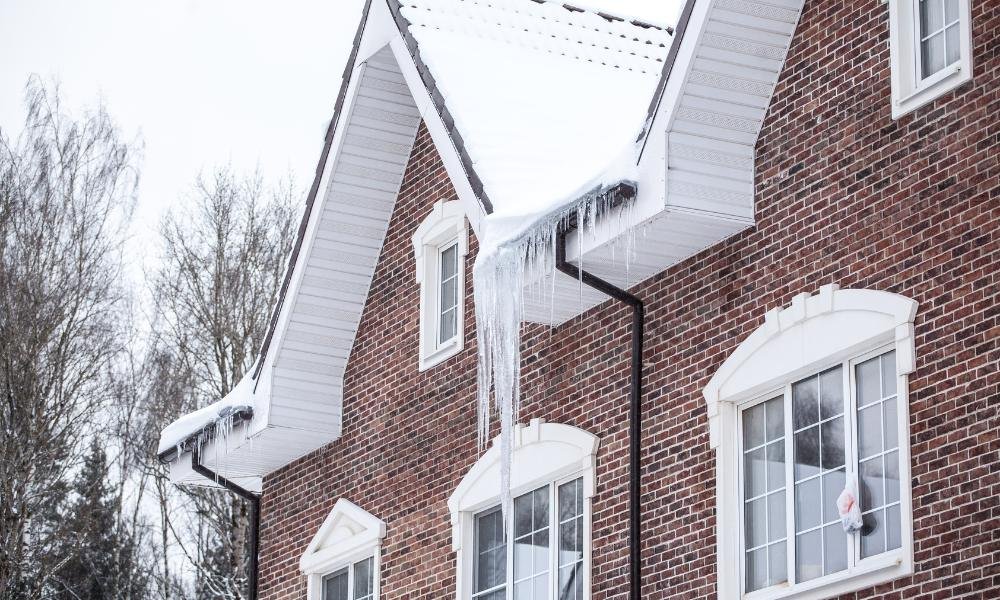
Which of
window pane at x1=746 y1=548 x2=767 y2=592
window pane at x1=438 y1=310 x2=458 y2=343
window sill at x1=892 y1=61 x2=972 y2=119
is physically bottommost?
window pane at x1=746 y1=548 x2=767 y2=592

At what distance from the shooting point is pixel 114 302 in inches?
1390

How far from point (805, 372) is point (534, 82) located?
520 centimetres

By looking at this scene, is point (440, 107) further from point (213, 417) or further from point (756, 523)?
→ point (756, 523)

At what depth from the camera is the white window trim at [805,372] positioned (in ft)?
32.3

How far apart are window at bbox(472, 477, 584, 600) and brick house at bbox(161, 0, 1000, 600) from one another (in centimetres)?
2

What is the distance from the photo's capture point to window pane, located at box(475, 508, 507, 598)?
13.4 metres

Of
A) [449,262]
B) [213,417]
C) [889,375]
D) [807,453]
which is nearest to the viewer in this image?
[889,375]

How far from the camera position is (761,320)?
11.2m

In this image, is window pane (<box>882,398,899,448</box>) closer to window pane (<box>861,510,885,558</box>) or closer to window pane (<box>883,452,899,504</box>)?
window pane (<box>883,452,899,504</box>)

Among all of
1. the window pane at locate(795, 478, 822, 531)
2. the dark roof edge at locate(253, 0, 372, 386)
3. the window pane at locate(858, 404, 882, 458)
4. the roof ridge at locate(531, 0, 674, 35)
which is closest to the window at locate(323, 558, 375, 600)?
the dark roof edge at locate(253, 0, 372, 386)

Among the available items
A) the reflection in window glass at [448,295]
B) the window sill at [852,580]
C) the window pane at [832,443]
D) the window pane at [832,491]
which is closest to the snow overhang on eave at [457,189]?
the reflection in window glass at [448,295]

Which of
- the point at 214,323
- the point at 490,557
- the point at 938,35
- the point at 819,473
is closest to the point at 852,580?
the point at 819,473

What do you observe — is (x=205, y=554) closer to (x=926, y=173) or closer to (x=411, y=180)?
(x=411, y=180)

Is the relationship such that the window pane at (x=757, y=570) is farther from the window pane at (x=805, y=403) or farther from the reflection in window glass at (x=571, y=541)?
the reflection in window glass at (x=571, y=541)
